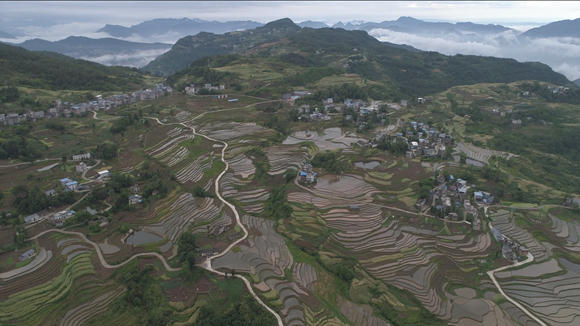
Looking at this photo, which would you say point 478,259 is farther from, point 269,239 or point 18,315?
point 18,315

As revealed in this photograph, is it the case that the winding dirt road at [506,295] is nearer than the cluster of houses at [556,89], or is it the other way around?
the winding dirt road at [506,295]

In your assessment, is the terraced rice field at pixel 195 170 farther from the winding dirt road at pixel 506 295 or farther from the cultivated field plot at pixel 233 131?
the winding dirt road at pixel 506 295

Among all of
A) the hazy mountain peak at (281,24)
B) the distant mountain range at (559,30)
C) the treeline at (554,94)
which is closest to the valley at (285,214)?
the treeline at (554,94)

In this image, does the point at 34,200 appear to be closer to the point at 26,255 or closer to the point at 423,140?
the point at 26,255

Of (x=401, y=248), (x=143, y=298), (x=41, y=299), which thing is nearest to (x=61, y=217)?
(x=41, y=299)

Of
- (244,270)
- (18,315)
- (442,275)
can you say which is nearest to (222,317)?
(244,270)
